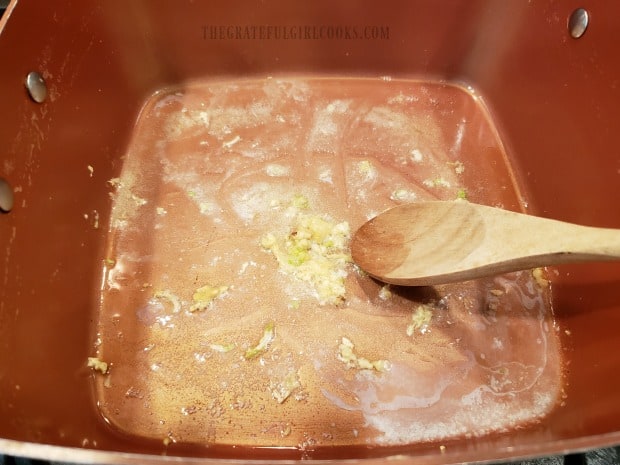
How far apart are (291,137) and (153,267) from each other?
42 cm

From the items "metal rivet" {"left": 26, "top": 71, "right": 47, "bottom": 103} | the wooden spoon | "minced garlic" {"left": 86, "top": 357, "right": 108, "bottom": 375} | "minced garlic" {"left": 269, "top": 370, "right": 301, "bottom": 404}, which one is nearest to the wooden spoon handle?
the wooden spoon

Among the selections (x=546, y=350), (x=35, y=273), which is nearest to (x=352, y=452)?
(x=546, y=350)

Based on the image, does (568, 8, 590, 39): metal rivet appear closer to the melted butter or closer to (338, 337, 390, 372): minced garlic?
the melted butter

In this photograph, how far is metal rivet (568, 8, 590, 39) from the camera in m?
0.89

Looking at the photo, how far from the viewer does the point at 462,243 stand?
2.59ft

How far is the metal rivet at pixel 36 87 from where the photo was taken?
79 centimetres

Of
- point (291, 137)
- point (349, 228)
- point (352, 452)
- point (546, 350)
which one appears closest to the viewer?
point (352, 452)

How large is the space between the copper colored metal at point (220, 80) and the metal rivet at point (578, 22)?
0.05 feet

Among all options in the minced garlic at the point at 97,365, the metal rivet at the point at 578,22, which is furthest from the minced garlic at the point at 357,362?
the metal rivet at the point at 578,22

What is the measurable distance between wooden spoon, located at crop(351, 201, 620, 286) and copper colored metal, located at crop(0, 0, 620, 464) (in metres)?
0.18

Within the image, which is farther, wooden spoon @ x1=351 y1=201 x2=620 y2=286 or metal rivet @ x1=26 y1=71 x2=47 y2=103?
metal rivet @ x1=26 y1=71 x2=47 y2=103

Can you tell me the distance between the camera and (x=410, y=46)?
3.67 ft

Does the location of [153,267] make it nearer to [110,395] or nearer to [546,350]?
[110,395]

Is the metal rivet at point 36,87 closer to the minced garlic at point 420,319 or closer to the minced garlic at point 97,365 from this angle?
the minced garlic at point 97,365
